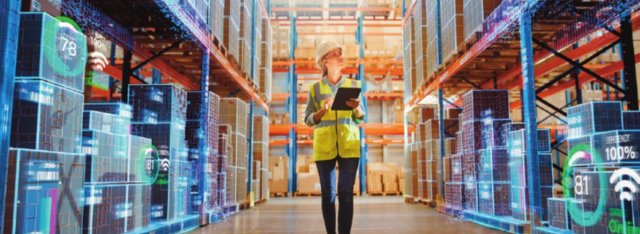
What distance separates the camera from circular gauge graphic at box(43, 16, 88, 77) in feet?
10.9

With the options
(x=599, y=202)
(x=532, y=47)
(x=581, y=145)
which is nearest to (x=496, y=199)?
(x=532, y=47)

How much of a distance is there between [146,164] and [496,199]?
442cm

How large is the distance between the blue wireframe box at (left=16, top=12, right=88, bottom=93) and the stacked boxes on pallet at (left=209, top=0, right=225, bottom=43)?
411 cm

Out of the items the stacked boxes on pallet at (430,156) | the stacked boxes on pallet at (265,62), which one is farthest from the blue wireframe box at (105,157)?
the stacked boxes on pallet at (265,62)

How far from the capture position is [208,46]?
7.27m

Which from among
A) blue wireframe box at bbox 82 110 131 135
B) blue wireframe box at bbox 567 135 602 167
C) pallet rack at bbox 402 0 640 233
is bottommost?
blue wireframe box at bbox 567 135 602 167

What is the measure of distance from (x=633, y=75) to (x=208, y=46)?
5547mm

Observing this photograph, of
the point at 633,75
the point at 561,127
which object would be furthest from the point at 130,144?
the point at 561,127

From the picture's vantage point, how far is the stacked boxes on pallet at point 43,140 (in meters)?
2.97

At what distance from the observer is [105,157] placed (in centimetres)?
417

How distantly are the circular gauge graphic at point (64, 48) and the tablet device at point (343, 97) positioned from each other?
6.42 feet

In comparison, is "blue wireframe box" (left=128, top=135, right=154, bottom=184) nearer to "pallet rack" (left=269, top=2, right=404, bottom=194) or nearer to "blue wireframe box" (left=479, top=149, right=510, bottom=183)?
"blue wireframe box" (left=479, top=149, right=510, bottom=183)

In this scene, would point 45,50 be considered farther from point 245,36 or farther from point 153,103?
point 245,36

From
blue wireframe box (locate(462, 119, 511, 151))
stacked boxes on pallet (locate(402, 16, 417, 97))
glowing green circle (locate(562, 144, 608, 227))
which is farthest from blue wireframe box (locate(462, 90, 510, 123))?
stacked boxes on pallet (locate(402, 16, 417, 97))
